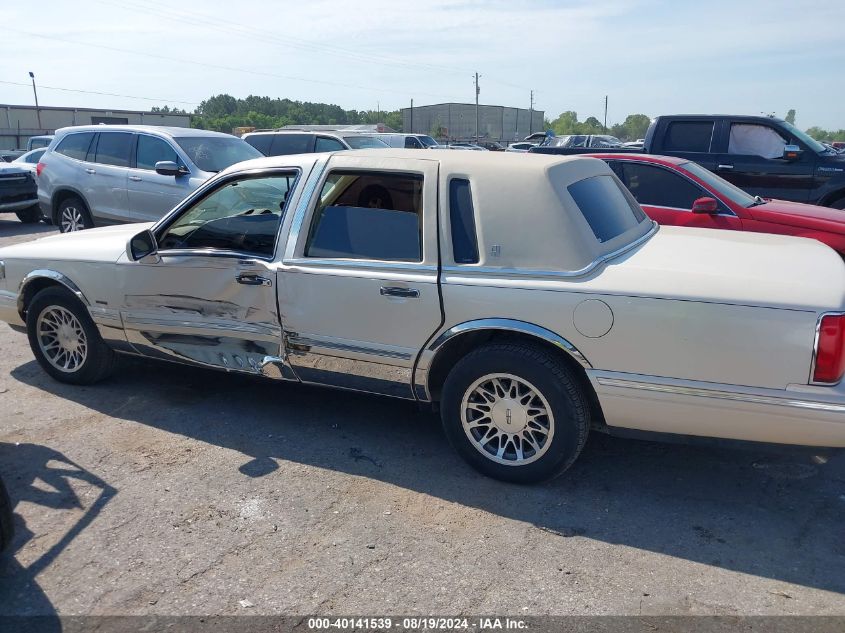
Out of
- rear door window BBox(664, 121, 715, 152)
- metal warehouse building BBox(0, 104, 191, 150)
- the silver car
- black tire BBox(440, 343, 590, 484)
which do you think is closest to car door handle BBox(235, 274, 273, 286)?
black tire BBox(440, 343, 590, 484)

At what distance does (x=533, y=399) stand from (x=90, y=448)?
8.72ft

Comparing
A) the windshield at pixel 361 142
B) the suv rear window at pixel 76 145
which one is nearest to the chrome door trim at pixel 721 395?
the suv rear window at pixel 76 145

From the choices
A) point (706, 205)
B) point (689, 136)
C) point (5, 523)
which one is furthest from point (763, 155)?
point (5, 523)

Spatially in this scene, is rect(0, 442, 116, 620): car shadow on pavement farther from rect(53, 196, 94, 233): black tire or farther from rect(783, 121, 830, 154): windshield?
rect(783, 121, 830, 154): windshield

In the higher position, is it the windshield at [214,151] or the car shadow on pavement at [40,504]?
the windshield at [214,151]

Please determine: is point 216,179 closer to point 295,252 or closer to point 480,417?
point 295,252

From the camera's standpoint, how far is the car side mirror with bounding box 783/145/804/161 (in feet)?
30.7

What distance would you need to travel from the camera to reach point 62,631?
2.85 m

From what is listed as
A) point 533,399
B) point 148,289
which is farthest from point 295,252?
point 533,399

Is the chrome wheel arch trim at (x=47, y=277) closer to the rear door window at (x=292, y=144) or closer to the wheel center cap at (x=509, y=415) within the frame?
the wheel center cap at (x=509, y=415)

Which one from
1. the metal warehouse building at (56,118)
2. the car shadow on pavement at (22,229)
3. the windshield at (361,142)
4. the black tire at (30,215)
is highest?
the metal warehouse building at (56,118)

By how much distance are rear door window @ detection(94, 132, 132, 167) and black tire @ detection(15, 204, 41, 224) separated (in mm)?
5550

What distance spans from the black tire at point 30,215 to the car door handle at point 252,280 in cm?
1250

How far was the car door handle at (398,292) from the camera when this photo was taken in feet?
12.8
